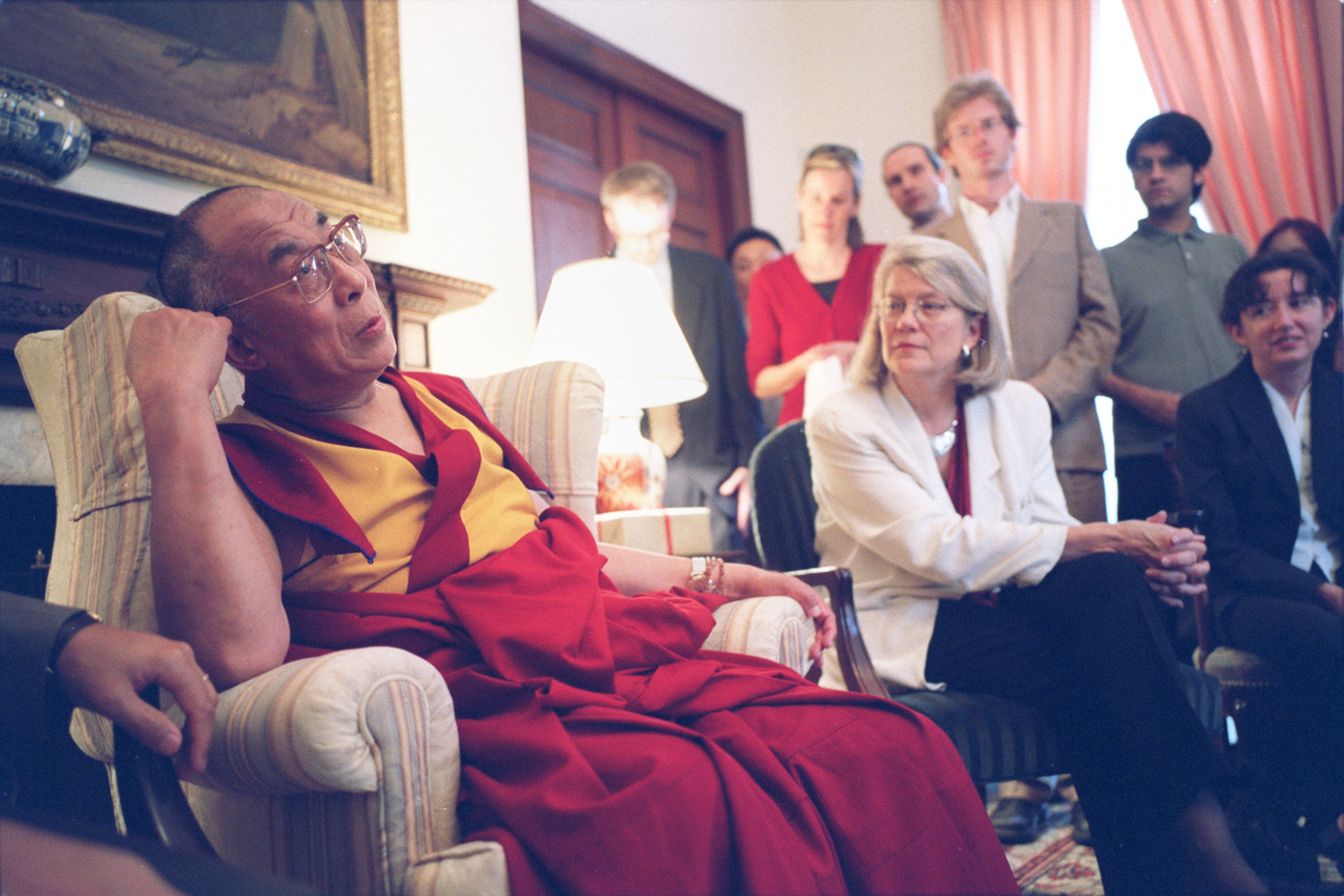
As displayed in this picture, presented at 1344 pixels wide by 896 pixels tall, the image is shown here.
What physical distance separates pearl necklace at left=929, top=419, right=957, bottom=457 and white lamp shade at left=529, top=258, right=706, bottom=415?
0.68 metres

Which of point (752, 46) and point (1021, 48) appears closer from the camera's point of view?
point (1021, 48)

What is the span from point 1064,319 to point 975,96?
0.68 meters

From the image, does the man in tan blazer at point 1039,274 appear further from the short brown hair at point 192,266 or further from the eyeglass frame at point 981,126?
the short brown hair at point 192,266

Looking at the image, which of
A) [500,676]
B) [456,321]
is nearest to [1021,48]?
[456,321]

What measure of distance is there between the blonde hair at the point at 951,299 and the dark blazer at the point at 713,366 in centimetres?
118

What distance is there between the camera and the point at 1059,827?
214 cm

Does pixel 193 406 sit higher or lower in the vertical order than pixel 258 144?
lower

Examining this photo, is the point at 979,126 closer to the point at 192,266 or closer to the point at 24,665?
the point at 192,266

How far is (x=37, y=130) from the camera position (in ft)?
5.38

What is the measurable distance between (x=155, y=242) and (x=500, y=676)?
139 centimetres

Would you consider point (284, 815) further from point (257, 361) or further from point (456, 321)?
point (456, 321)

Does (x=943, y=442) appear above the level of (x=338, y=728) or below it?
above

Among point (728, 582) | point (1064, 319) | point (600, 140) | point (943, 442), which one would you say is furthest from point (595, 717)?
point (600, 140)

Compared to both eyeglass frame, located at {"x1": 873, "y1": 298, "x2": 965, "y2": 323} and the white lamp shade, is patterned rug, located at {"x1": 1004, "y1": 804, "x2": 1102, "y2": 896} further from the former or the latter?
the white lamp shade
